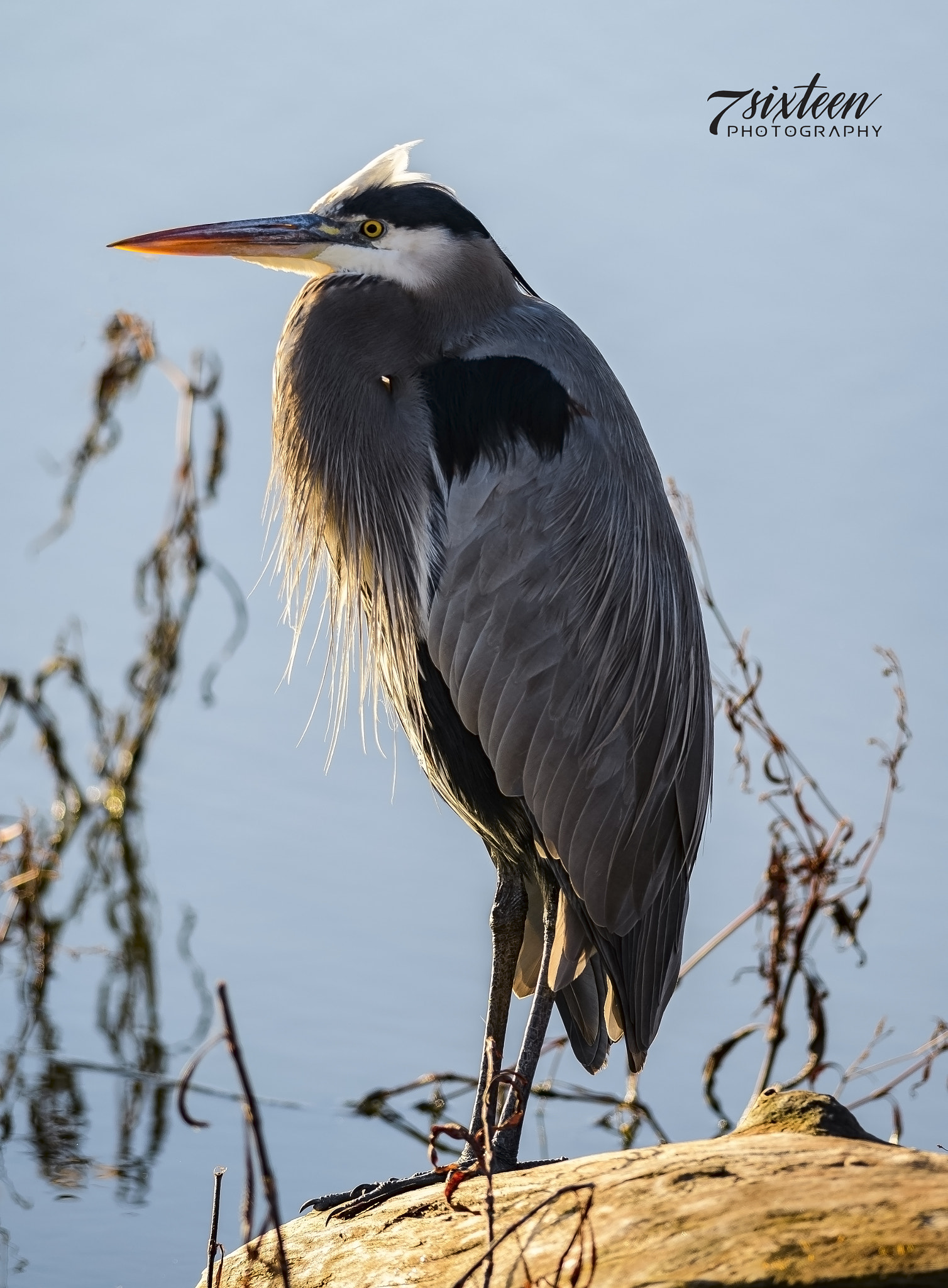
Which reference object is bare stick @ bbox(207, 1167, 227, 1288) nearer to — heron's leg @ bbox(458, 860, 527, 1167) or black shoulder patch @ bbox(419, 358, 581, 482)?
heron's leg @ bbox(458, 860, 527, 1167)

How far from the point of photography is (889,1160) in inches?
79.4

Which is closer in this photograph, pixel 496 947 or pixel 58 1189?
pixel 496 947

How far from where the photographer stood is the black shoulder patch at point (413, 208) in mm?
2994

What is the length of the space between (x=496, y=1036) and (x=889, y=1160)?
1327 millimetres

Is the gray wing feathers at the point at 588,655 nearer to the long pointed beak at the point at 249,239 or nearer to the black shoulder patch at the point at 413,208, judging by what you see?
the black shoulder patch at the point at 413,208

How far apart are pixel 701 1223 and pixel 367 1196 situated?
991mm

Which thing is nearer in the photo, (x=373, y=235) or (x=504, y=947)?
(x=373, y=235)

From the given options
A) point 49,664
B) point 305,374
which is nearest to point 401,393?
point 305,374

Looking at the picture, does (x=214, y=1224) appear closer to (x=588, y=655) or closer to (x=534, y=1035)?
(x=534, y=1035)

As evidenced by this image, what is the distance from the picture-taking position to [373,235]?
9.96 feet

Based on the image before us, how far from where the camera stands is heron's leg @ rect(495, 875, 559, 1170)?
9.72 ft

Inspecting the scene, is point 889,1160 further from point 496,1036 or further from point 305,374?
point 305,374

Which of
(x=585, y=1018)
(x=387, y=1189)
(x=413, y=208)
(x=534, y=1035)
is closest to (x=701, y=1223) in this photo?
(x=387, y=1189)

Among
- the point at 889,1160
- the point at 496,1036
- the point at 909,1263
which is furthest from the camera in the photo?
the point at 496,1036
